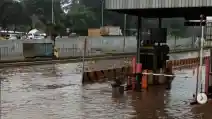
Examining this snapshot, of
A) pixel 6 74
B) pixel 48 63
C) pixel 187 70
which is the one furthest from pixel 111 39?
pixel 6 74

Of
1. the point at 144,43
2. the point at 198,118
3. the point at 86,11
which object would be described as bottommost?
the point at 198,118

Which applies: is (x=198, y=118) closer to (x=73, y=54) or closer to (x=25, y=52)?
(x=25, y=52)

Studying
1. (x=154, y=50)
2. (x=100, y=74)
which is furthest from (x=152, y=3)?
(x=100, y=74)

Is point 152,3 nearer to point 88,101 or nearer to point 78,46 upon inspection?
point 88,101

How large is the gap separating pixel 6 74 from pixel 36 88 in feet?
22.8

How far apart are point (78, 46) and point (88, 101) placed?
28523 mm

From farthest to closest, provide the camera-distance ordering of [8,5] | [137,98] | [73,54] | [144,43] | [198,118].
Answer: [8,5]
[73,54]
[144,43]
[137,98]
[198,118]

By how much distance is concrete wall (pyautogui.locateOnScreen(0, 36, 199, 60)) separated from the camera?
119ft

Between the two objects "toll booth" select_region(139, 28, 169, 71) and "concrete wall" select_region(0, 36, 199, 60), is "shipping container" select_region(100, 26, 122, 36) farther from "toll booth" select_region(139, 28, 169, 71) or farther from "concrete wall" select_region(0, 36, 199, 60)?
"toll booth" select_region(139, 28, 169, 71)

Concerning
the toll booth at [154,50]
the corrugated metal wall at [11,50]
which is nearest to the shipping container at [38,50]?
the corrugated metal wall at [11,50]

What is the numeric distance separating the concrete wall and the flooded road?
1113cm

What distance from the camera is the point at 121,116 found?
11.5m

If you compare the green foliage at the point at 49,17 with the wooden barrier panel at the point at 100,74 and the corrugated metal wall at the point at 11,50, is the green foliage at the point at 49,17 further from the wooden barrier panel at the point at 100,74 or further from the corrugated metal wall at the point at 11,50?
the wooden barrier panel at the point at 100,74

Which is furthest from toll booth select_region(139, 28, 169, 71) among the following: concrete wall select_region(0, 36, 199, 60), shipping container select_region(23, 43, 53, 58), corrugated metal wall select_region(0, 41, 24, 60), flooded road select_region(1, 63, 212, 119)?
shipping container select_region(23, 43, 53, 58)
